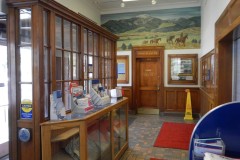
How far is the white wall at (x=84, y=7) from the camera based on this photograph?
5484 mm

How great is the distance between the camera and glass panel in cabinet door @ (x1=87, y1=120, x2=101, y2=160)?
2723 millimetres

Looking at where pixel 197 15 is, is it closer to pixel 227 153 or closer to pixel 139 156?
pixel 139 156

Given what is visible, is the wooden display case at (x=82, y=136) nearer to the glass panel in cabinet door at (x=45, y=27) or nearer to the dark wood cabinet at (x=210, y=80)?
the glass panel in cabinet door at (x=45, y=27)

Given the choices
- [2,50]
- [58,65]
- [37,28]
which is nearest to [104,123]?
[58,65]

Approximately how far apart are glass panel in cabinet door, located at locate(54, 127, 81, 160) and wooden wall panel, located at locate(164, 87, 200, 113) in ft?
17.8

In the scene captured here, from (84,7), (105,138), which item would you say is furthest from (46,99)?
(84,7)

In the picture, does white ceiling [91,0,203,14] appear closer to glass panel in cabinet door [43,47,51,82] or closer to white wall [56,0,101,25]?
white wall [56,0,101,25]

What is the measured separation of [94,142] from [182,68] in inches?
206

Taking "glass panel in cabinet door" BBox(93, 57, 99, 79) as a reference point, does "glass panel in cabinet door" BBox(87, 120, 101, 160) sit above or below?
below

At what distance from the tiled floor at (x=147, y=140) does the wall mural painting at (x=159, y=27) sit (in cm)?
264

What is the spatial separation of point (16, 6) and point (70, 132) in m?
1.63

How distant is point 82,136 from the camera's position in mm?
2389

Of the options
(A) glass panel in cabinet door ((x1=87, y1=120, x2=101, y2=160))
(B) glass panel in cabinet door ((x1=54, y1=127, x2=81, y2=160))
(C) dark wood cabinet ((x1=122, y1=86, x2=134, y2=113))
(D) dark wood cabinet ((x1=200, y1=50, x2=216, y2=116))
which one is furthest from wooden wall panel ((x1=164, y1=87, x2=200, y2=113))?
(B) glass panel in cabinet door ((x1=54, y1=127, x2=81, y2=160))

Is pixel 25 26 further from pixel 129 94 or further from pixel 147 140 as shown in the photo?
pixel 129 94
